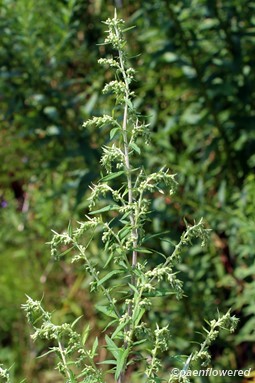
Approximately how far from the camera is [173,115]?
130 inches

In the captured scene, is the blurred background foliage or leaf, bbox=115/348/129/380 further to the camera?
the blurred background foliage

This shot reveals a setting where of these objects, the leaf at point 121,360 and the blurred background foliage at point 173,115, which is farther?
the blurred background foliage at point 173,115

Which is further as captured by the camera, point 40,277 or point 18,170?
point 40,277

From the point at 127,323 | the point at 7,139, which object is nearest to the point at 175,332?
the point at 7,139

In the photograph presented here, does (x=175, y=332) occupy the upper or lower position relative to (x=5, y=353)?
upper

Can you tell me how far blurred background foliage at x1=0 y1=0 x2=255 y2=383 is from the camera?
2.97m

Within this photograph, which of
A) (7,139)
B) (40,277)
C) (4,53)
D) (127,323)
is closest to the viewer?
(127,323)

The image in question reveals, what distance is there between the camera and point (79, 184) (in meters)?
3.02

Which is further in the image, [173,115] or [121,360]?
[173,115]

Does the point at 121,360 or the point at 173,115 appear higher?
the point at 121,360

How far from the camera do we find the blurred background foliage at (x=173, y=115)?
9.75ft

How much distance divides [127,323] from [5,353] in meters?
2.66

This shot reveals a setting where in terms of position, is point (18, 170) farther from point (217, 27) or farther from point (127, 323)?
point (127, 323)

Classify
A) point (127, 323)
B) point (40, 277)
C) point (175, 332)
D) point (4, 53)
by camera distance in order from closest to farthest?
point (127, 323) < point (4, 53) < point (175, 332) < point (40, 277)
